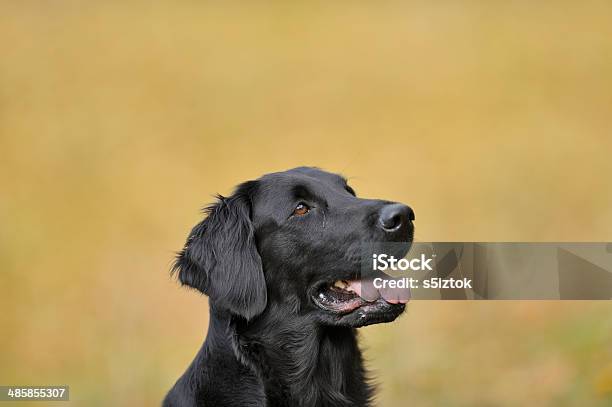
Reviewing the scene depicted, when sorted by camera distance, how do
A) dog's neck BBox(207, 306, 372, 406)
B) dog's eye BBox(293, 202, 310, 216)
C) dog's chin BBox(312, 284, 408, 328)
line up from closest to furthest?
dog's chin BBox(312, 284, 408, 328)
dog's neck BBox(207, 306, 372, 406)
dog's eye BBox(293, 202, 310, 216)

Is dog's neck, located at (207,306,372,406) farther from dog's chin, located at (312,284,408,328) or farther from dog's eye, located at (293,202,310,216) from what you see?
dog's eye, located at (293,202,310,216)

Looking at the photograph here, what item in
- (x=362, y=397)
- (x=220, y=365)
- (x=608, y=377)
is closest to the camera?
(x=220, y=365)

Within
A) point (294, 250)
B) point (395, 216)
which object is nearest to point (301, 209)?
point (294, 250)

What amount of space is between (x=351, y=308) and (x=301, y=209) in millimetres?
533

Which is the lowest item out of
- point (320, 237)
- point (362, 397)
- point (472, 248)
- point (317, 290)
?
point (362, 397)

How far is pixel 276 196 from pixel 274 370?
0.79 metres

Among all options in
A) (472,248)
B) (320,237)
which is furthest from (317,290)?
(472,248)

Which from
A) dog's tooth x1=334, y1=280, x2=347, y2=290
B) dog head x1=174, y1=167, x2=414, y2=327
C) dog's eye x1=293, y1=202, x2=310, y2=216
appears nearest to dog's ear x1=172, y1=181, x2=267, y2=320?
dog head x1=174, y1=167, x2=414, y2=327

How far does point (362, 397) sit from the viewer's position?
3684mm

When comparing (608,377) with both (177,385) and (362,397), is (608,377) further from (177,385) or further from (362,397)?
(177,385)

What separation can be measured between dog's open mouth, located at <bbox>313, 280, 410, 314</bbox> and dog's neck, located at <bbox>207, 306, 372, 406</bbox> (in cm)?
12

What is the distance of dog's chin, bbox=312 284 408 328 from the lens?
3.36 m

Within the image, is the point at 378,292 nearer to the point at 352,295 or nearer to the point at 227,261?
the point at 352,295

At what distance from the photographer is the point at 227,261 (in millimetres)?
3541
